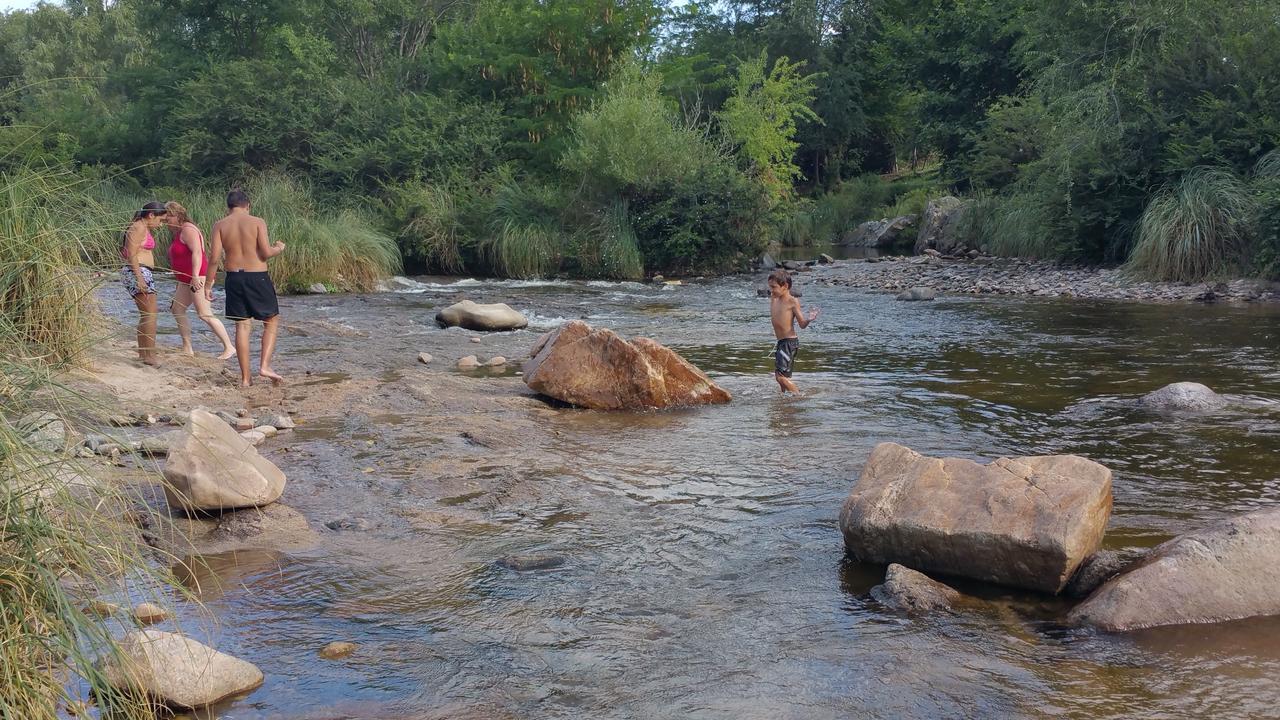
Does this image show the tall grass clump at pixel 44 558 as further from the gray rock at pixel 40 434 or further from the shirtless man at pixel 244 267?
the shirtless man at pixel 244 267

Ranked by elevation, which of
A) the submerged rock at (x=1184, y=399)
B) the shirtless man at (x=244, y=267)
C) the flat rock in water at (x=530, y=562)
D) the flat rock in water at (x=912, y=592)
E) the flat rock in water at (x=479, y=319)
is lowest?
the flat rock in water at (x=912, y=592)

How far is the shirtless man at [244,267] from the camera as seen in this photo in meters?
9.73

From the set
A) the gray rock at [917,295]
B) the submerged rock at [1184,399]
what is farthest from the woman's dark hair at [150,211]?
the gray rock at [917,295]

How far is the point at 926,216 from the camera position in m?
31.7

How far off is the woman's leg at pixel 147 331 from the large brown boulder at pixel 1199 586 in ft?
28.7

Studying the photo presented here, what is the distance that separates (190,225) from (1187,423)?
953cm

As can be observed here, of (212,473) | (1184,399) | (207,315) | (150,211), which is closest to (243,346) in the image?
(207,315)

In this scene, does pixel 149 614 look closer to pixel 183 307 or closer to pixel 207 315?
pixel 207 315

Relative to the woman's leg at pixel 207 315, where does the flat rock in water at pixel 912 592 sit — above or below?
below

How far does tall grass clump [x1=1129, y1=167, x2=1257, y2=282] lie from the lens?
1869 centimetres

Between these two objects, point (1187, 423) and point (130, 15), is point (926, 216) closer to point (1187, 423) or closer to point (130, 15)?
point (1187, 423)

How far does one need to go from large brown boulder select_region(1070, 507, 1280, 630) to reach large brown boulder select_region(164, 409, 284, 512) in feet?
14.9

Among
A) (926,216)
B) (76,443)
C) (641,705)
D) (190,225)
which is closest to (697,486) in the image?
(641,705)

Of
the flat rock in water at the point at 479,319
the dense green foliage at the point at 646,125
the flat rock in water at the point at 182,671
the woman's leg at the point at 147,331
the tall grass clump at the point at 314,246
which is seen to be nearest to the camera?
the flat rock in water at the point at 182,671
